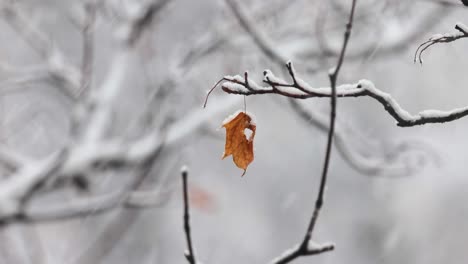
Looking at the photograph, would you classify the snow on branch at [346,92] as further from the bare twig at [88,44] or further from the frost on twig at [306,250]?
the bare twig at [88,44]

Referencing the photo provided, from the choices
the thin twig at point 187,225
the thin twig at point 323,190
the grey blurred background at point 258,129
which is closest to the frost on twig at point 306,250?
the thin twig at point 323,190

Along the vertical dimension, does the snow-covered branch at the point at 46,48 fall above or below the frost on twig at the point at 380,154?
above

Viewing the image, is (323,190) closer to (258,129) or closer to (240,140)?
(240,140)

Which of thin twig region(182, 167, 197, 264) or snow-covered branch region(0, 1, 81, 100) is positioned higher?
snow-covered branch region(0, 1, 81, 100)

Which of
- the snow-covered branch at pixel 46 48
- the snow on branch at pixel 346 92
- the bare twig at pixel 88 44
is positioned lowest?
the snow on branch at pixel 346 92

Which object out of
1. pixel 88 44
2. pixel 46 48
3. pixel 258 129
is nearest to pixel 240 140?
pixel 88 44

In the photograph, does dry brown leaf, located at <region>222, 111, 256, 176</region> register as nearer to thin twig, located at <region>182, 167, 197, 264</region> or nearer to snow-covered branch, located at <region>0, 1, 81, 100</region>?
thin twig, located at <region>182, 167, 197, 264</region>

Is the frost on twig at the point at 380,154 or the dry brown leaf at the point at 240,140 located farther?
the frost on twig at the point at 380,154

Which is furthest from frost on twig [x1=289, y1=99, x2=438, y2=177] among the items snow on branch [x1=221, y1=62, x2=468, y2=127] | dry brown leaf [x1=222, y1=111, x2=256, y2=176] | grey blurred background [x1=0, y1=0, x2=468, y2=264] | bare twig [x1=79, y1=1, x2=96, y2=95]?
snow on branch [x1=221, y1=62, x2=468, y2=127]

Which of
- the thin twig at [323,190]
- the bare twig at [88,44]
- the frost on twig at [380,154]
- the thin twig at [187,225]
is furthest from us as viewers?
the bare twig at [88,44]
